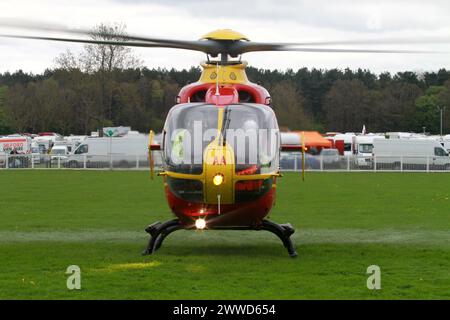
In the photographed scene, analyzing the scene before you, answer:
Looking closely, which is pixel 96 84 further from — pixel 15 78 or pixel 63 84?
pixel 15 78

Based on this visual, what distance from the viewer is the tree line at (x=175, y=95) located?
30.5 meters

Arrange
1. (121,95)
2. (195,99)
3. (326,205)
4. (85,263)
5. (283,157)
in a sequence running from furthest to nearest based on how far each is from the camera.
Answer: (283,157) → (121,95) → (326,205) → (195,99) → (85,263)

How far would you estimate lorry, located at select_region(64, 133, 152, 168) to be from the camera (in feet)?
182

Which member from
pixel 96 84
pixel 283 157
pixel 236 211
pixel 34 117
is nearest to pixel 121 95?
pixel 96 84

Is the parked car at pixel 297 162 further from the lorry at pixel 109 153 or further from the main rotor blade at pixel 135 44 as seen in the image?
the main rotor blade at pixel 135 44

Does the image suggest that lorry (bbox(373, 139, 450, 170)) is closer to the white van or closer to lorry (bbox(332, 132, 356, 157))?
lorry (bbox(332, 132, 356, 157))

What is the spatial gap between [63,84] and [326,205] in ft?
141

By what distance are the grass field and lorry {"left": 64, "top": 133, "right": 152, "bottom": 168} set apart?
26512 millimetres

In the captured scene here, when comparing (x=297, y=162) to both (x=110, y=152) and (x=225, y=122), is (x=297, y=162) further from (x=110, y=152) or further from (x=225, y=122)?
(x=225, y=122)

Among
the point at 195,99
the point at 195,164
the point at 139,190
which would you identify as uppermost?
the point at 195,99

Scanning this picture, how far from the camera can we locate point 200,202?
13.6m
